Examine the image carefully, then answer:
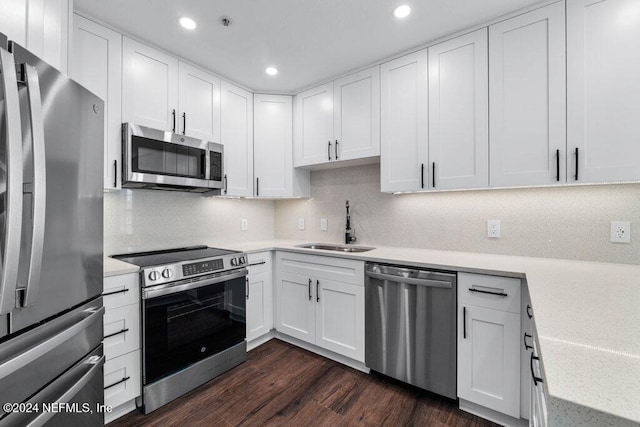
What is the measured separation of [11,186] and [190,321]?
144 centimetres

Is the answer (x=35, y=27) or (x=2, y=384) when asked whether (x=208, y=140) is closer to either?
(x=35, y=27)

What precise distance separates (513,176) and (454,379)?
1336 millimetres

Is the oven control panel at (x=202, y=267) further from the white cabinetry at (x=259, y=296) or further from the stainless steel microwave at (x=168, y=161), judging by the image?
the stainless steel microwave at (x=168, y=161)

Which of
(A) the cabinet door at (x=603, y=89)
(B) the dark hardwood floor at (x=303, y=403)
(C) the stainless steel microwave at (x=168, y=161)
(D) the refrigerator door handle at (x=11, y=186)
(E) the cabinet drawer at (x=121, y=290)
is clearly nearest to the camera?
(D) the refrigerator door handle at (x=11, y=186)

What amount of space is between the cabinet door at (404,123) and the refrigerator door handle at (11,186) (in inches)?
82.3

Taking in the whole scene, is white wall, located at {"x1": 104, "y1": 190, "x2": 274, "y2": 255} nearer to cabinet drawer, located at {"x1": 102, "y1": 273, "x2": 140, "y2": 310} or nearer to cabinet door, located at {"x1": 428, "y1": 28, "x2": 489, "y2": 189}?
cabinet drawer, located at {"x1": 102, "y1": 273, "x2": 140, "y2": 310}

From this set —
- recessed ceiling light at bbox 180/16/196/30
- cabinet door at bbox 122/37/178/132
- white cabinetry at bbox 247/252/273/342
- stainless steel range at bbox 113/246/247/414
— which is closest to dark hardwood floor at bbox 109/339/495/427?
stainless steel range at bbox 113/246/247/414

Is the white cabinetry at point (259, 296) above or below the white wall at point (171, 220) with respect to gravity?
below

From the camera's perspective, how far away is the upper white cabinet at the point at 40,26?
102 cm

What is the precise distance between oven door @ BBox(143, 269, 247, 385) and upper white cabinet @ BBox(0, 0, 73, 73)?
1.29 metres

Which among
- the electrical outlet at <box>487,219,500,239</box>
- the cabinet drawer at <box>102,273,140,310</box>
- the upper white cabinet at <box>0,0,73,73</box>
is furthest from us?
the electrical outlet at <box>487,219,500,239</box>

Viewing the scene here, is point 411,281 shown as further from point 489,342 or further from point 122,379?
point 122,379

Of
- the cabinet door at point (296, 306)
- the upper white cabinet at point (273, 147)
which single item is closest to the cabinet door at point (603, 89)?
the cabinet door at point (296, 306)

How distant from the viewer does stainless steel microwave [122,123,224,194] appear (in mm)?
1953
